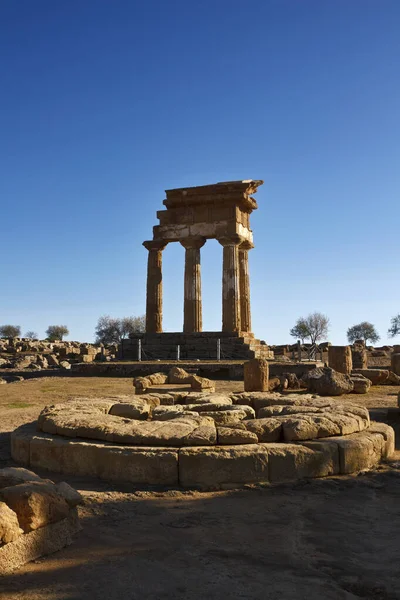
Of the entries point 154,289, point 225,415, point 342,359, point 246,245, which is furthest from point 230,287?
point 225,415

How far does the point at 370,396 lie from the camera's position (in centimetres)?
1331

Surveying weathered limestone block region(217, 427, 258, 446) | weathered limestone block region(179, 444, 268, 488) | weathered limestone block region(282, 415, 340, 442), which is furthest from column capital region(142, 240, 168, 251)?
weathered limestone block region(179, 444, 268, 488)

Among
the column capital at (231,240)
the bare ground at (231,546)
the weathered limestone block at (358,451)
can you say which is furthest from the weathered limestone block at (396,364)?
the bare ground at (231,546)

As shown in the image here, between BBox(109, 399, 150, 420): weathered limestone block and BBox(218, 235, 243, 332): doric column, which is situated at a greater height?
BBox(218, 235, 243, 332): doric column

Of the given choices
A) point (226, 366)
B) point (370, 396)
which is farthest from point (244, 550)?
point (226, 366)

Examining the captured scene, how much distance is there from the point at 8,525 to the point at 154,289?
23624mm

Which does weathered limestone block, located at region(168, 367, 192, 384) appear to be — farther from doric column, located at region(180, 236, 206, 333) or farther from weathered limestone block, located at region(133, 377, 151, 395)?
doric column, located at region(180, 236, 206, 333)

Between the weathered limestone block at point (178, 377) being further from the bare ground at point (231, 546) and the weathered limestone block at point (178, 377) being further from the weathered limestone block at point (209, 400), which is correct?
the bare ground at point (231, 546)

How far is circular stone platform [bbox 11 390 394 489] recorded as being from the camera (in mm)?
5633

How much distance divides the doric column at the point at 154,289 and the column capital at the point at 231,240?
3.12 meters

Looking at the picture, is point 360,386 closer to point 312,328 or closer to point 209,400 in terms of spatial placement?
point 209,400

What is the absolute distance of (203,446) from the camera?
5.88m

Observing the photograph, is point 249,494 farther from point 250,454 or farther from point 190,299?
point 190,299

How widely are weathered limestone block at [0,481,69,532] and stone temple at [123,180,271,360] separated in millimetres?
19388
